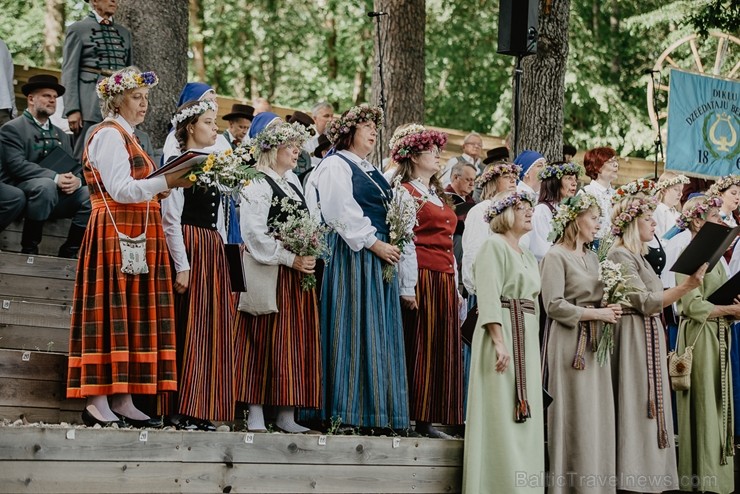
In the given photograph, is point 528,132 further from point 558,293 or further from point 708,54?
point 708,54

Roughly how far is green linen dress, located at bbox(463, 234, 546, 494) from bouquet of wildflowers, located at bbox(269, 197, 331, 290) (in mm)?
919

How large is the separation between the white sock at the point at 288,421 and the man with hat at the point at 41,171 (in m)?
3.00

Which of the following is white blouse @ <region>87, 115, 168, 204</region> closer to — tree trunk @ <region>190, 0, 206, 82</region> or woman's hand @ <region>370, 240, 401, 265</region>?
woman's hand @ <region>370, 240, 401, 265</region>

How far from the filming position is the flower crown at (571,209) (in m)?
7.65

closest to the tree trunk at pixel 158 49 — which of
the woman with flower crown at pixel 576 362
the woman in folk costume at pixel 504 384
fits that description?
the woman with flower crown at pixel 576 362

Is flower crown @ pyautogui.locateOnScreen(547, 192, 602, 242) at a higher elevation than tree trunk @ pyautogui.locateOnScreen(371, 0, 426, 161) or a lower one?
lower

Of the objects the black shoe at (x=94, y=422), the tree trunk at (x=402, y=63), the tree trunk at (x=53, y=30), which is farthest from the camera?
the tree trunk at (x=53, y=30)

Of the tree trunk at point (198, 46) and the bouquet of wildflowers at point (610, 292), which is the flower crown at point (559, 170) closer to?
the bouquet of wildflowers at point (610, 292)

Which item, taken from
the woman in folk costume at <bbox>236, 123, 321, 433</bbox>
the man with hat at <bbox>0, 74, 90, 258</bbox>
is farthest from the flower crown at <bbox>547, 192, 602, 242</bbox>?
the man with hat at <bbox>0, 74, 90, 258</bbox>

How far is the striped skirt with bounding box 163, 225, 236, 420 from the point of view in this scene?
21.1 ft

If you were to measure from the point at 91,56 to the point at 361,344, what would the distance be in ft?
13.2

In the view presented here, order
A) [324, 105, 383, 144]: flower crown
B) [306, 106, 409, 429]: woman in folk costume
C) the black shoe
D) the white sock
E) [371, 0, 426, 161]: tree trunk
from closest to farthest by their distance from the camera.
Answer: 1. the black shoe
2. the white sock
3. [306, 106, 409, 429]: woman in folk costume
4. [324, 105, 383, 144]: flower crown
5. [371, 0, 426, 161]: tree trunk

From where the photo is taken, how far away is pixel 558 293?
24.6 feet

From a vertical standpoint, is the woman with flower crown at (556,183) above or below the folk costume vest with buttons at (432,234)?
above
